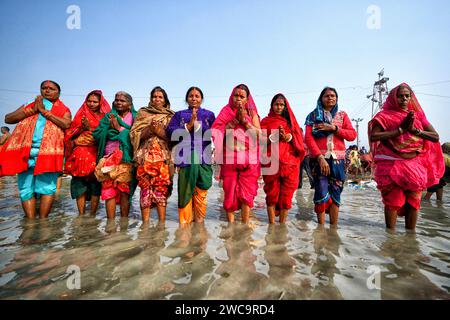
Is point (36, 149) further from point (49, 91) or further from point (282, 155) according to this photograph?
point (282, 155)

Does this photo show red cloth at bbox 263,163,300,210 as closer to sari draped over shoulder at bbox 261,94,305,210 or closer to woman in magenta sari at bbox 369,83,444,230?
sari draped over shoulder at bbox 261,94,305,210

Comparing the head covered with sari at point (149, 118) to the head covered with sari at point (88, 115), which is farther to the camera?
the head covered with sari at point (88, 115)

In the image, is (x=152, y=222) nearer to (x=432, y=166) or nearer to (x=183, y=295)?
(x=183, y=295)

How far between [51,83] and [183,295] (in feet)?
13.0

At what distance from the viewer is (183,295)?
5.09 feet

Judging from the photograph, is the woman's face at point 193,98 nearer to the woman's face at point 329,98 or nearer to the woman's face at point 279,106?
the woman's face at point 279,106

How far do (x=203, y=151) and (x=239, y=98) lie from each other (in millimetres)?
948

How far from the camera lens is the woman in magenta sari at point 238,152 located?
139 inches

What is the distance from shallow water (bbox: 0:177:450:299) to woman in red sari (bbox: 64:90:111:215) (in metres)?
0.64

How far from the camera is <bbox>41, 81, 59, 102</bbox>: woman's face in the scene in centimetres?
380

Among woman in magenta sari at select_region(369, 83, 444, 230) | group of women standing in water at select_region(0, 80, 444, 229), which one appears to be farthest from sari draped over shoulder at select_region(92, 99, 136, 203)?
woman in magenta sari at select_region(369, 83, 444, 230)

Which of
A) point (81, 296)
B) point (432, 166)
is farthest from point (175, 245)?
point (432, 166)

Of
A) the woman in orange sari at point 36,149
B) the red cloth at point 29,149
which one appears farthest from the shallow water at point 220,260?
the red cloth at point 29,149

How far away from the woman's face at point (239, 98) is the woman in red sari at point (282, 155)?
49cm
